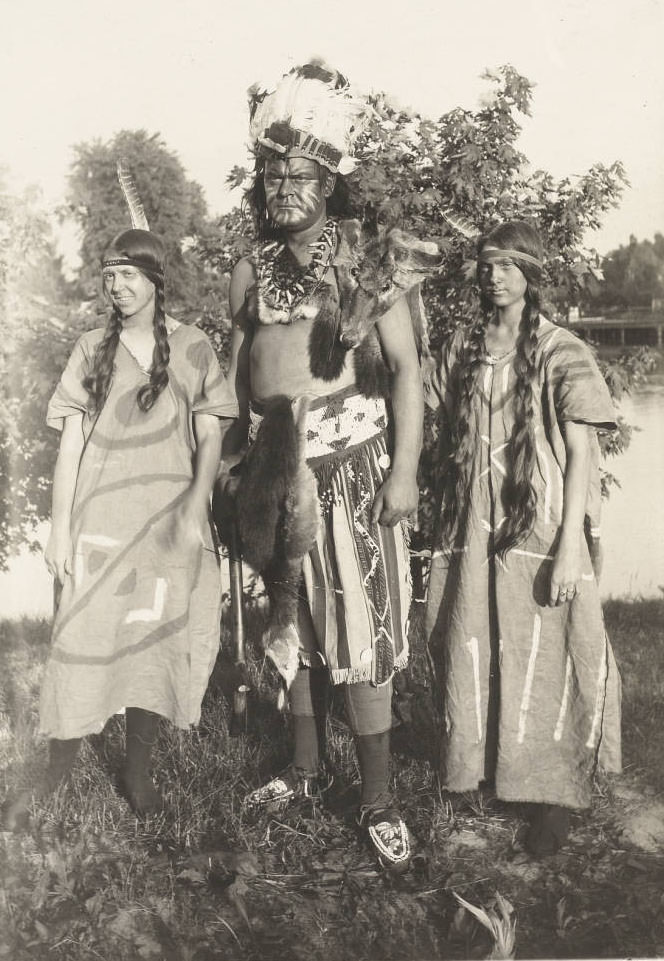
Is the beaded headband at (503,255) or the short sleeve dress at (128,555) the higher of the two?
the beaded headband at (503,255)

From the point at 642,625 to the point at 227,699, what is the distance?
256 cm

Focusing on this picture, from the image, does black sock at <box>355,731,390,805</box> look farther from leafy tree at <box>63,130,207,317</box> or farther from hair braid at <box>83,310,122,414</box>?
leafy tree at <box>63,130,207,317</box>

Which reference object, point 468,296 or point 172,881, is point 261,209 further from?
point 172,881

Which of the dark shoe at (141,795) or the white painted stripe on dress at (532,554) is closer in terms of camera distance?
the white painted stripe on dress at (532,554)

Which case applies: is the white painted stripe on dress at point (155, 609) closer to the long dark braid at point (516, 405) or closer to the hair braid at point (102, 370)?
the hair braid at point (102, 370)

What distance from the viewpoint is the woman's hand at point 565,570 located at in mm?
2518

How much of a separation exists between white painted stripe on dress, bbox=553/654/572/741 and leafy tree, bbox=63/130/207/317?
2.94 meters

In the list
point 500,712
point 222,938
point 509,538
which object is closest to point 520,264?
point 509,538

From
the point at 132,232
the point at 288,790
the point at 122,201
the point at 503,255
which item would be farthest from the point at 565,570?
the point at 122,201

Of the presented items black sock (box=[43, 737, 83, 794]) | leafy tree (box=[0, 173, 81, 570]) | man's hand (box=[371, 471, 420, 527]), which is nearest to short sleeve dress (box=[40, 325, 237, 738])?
black sock (box=[43, 737, 83, 794])

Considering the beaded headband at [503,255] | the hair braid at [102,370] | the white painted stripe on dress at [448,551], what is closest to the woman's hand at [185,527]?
the hair braid at [102,370]

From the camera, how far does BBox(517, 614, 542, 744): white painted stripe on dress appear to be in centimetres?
264

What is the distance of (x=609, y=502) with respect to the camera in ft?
14.1

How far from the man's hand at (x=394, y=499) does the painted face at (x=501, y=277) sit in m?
0.63
